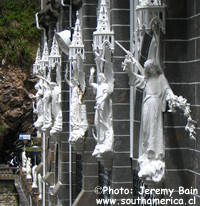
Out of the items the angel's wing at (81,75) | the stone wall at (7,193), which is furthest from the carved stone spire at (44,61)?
the stone wall at (7,193)

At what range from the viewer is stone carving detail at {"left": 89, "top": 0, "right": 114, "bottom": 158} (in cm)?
1236

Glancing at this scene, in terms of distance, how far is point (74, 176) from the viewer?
18.7 m

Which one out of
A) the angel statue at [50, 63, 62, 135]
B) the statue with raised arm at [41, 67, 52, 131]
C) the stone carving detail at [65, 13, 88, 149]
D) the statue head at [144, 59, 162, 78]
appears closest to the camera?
the statue head at [144, 59, 162, 78]

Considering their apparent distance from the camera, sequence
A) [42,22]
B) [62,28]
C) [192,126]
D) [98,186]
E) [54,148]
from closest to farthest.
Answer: [192,126]
[98,186]
[62,28]
[54,148]
[42,22]

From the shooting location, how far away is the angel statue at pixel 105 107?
40.7 feet

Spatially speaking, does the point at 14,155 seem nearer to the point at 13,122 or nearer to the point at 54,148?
the point at 13,122

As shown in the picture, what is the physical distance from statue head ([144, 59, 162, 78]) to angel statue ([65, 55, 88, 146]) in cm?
627

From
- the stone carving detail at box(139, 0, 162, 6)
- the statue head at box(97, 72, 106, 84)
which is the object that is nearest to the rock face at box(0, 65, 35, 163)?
the statue head at box(97, 72, 106, 84)

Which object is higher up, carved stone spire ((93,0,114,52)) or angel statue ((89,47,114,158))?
carved stone spire ((93,0,114,52))

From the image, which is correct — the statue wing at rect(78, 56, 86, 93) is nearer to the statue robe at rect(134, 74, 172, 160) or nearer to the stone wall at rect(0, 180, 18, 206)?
the statue robe at rect(134, 74, 172, 160)

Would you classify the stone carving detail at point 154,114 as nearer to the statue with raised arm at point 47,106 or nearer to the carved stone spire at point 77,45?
the carved stone spire at point 77,45

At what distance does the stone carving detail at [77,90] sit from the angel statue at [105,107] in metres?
2.93

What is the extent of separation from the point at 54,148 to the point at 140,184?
10.8 m

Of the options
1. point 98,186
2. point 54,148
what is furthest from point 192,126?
point 54,148
